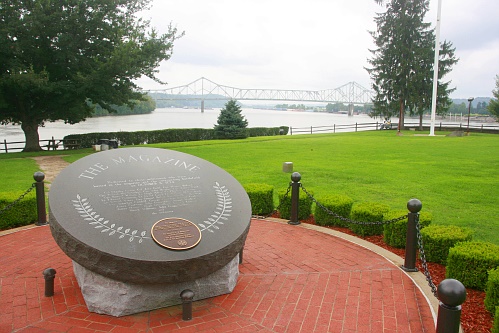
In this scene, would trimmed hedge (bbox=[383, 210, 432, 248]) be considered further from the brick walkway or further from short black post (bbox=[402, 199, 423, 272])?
short black post (bbox=[402, 199, 423, 272])

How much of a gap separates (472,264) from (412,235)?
720mm

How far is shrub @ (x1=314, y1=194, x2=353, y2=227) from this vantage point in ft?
22.8

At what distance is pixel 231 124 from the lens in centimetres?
2948

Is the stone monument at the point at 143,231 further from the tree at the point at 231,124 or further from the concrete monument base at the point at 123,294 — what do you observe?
the tree at the point at 231,124

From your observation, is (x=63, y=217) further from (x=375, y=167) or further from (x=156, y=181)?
(x=375, y=167)

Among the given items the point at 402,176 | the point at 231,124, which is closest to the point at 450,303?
the point at 402,176

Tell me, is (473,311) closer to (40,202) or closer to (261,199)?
(261,199)

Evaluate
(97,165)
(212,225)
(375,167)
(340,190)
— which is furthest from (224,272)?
(375,167)

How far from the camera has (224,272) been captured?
4.36m

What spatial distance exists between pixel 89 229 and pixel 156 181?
1.15 meters

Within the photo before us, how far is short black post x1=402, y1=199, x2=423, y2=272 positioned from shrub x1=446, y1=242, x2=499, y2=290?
43cm

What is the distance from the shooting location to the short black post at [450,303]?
9.02ft

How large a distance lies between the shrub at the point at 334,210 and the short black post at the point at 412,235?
6.18 ft

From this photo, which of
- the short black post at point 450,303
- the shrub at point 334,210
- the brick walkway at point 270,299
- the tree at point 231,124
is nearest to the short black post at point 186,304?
the brick walkway at point 270,299
